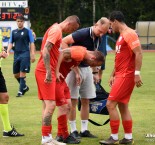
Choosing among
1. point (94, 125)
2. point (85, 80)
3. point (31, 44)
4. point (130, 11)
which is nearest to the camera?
point (85, 80)

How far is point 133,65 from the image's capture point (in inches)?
371

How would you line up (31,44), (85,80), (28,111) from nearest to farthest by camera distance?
(85,80)
(28,111)
(31,44)

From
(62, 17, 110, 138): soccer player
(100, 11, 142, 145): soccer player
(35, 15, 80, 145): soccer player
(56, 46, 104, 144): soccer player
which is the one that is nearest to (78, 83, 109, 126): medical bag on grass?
(62, 17, 110, 138): soccer player

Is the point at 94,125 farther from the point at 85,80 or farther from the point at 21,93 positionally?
the point at 21,93

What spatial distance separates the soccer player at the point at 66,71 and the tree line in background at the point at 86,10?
45.0m

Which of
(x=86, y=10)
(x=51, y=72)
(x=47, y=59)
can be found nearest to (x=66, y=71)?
(x=51, y=72)

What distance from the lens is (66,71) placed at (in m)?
9.73

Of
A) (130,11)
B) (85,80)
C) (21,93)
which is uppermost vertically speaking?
(85,80)

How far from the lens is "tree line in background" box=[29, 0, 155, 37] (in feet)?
182

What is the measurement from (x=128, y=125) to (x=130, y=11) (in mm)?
47078

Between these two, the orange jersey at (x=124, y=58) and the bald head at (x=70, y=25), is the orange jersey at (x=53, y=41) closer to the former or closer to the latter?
the bald head at (x=70, y=25)

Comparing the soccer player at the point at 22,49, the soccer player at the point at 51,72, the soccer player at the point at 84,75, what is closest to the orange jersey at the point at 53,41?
the soccer player at the point at 51,72

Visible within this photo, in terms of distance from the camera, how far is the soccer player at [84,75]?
9961 mm

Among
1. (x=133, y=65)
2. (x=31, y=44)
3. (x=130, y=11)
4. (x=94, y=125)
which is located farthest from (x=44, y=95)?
(x=130, y=11)
